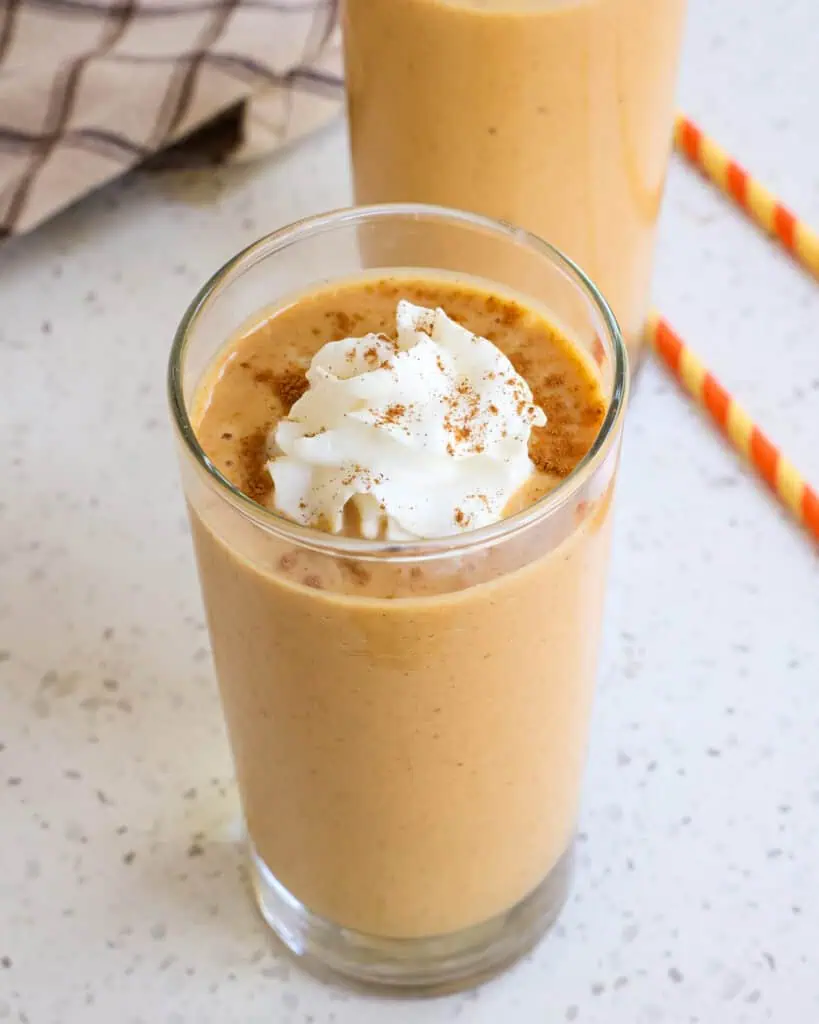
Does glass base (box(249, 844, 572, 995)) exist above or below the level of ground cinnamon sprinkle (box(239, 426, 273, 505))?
below

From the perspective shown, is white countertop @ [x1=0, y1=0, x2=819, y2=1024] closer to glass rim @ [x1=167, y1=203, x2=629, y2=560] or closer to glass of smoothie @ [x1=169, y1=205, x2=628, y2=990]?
glass of smoothie @ [x1=169, y1=205, x2=628, y2=990]

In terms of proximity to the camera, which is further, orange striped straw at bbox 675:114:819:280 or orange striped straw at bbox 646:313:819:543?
orange striped straw at bbox 675:114:819:280

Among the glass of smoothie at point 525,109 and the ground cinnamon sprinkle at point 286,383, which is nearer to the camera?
the ground cinnamon sprinkle at point 286,383

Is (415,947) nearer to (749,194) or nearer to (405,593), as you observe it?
(405,593)

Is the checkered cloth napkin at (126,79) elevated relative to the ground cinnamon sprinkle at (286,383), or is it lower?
lower

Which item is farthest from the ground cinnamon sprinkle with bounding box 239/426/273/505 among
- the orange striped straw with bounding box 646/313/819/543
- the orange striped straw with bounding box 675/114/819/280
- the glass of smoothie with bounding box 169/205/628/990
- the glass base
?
the orange striped straw with bounding box 675/114/819/280

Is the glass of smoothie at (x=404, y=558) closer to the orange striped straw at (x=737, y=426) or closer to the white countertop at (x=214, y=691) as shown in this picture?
the white countertop at (x=214, y=691)

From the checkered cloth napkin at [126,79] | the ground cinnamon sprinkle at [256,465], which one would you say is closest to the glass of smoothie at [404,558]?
the ground cinnamon sprinkle at [256,465]
